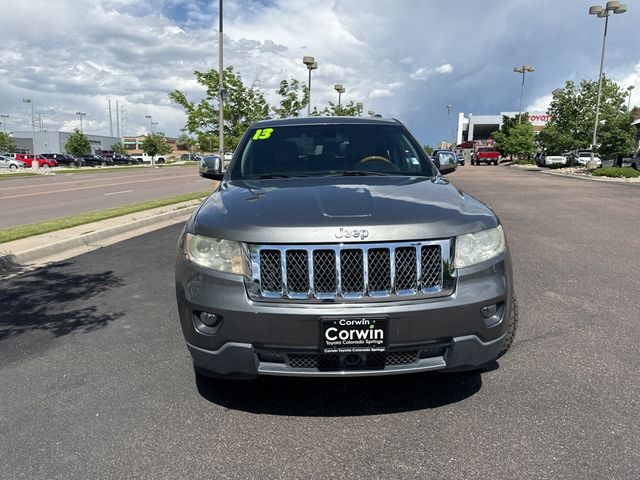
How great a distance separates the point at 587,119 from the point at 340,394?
47.5 meters

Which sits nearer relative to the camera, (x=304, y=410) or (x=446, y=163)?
(x=304, y=410)

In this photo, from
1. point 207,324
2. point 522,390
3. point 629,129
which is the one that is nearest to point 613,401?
point 522,390

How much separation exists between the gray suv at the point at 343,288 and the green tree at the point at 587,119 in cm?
4359

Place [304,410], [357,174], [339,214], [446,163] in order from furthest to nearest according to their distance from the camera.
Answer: [446,163], [357,174], [304,410], [339,214]

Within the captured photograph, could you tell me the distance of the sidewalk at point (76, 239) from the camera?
6.79 meters

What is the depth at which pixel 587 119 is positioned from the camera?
43.6 metres

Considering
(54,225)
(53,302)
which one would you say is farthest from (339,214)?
(54,225)

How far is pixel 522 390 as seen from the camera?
126 inches

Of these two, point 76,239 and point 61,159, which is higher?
point 61,159

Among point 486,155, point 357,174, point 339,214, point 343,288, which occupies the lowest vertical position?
point 343,288

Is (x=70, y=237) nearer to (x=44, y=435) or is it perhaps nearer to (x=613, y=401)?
(x=44, y=435)

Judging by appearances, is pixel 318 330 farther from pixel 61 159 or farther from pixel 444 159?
pixel 61 159

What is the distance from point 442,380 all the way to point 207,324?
1587 mm

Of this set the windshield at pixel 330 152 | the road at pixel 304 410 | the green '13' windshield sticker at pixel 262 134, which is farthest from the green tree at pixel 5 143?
the windshield at pixel 330 152
